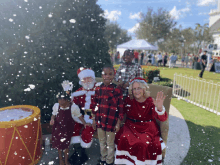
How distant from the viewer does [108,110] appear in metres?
2.88

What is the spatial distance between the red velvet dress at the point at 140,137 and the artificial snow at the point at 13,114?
71.2 inches

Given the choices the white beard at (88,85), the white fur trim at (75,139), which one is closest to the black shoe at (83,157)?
the white fur trim at (75,139)

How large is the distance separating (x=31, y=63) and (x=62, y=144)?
1.84m

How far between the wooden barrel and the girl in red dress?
379 millimetres

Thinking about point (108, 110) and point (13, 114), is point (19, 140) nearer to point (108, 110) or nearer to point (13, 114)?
point (13, 114)

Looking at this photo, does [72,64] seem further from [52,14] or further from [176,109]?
[176,109]

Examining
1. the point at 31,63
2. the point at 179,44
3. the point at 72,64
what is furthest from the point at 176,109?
the point at 179,44

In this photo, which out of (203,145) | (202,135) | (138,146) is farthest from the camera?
(202,135)

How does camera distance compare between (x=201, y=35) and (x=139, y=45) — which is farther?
(x=201, y=35)

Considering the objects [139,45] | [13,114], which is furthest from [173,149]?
[139,45]

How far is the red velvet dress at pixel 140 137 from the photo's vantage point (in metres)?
2.59

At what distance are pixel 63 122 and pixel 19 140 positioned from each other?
2.52ft

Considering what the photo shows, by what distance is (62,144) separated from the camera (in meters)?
2.96

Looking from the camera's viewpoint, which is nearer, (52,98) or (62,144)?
(62,144)
